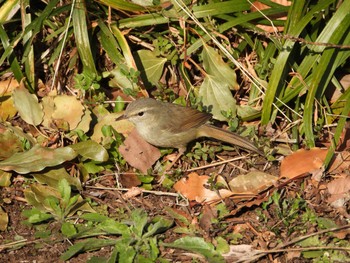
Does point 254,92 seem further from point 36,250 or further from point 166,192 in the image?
point 36,250

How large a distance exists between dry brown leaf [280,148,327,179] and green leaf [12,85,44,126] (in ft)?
7.15

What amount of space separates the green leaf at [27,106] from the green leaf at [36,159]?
38cm

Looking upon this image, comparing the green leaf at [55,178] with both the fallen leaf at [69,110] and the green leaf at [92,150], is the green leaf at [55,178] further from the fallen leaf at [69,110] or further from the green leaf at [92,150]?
the fallen leaf at [69,110]

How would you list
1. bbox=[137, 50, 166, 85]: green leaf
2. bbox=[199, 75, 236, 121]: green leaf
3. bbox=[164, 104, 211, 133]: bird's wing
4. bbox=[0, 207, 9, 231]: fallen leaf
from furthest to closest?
bbox=[137, 50, 166, 85]: green leaf < bbox=[199, 75, 236, 121]: green leaf < bbox=[164, 104, 211, 133]: bird's wing < bbox=[0, 207, 9, 231]: fallen leaf

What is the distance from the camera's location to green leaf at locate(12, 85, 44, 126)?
652 cm

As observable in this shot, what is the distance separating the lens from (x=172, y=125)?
6695 millimetres

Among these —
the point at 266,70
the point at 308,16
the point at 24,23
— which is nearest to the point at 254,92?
the point at 266,70

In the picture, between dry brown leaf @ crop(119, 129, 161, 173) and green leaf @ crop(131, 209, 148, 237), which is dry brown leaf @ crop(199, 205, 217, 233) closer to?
green leaf @ crop(131, 209, 148, 237)

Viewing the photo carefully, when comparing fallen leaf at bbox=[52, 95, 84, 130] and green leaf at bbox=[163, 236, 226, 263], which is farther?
fallen leaf at bbox=[52, 95, 84, 130]

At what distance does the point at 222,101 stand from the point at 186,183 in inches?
36.3

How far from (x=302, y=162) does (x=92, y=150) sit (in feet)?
5.85

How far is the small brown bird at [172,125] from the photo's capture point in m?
6.46

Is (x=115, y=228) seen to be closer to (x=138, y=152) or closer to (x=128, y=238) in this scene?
(x=128, y=238)

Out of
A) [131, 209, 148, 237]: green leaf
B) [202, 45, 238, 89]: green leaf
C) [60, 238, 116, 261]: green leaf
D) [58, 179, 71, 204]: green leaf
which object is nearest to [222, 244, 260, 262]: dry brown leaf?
[131, 209, 148, 237]: green leaf
